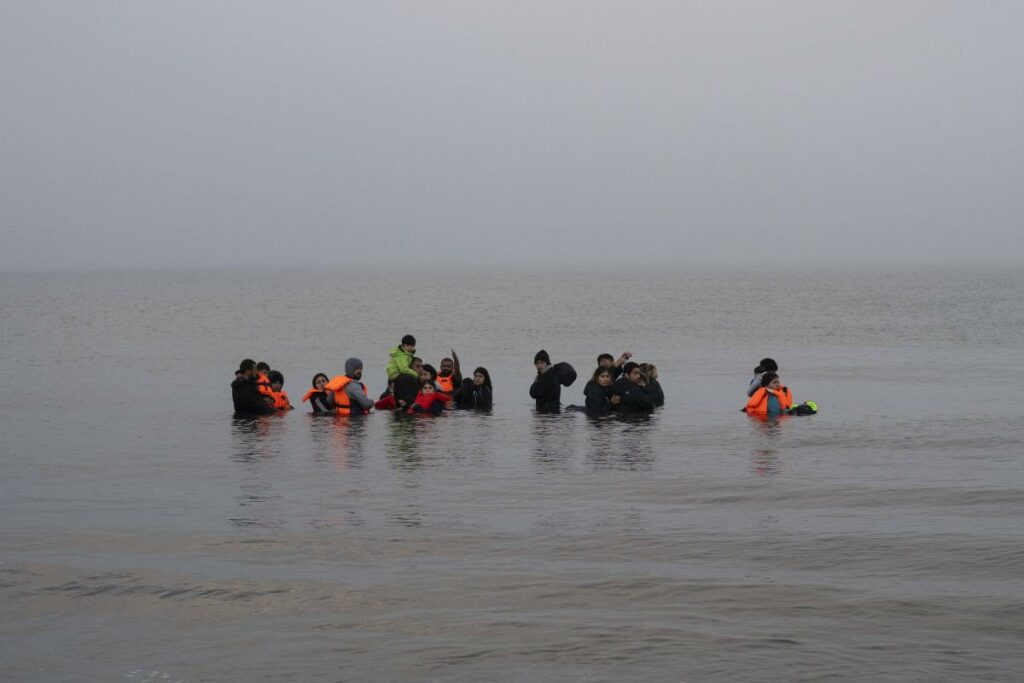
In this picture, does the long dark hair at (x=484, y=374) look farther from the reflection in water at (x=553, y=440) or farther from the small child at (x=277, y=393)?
the small child at (x=277, y=393)

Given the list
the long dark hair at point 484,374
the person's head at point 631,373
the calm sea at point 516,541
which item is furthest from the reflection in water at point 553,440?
the person's head at point 631,373

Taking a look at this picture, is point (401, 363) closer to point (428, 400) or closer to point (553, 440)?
point (428, 400)

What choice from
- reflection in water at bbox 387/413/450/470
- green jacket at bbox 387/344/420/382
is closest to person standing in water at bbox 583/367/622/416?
reflection in water at bbox 387/413/450/470

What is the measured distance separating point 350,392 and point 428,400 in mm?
1335

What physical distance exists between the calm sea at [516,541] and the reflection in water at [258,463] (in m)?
0.07

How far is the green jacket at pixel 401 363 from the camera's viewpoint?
21.0 meters

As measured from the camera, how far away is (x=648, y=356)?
3909 cm

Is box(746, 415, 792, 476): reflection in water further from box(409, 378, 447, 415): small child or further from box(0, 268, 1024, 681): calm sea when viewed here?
box(409, 378, 447, 415): small child

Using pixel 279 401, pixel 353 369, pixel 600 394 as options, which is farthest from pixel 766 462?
pixel 279 401

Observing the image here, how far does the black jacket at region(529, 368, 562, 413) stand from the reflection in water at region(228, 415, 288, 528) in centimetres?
A: 431

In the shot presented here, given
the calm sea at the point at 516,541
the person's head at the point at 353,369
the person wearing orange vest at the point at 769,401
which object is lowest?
the calm sea at the point at 516,541

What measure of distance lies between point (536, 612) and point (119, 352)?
3504 centimetres

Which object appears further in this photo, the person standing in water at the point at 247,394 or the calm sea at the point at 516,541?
the person standing in water at the point at 247,394

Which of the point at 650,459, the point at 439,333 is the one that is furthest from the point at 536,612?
the point at 439,333
